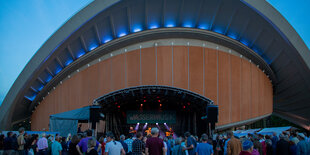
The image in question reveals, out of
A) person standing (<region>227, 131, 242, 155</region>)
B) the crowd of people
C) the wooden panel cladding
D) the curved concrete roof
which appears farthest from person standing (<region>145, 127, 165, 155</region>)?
the wooden panel cladding

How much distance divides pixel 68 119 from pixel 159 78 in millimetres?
8801

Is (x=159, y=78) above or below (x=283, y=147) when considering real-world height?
above

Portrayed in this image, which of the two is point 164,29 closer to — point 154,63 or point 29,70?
point 154,63

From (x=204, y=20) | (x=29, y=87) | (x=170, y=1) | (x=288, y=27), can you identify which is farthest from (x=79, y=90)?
(x=288, y=27)

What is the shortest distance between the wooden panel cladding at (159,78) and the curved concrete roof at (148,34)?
4.33 feet

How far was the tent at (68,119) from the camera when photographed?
1975 cm

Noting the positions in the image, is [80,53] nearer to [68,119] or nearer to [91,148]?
[68,119]

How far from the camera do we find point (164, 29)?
25906 mm

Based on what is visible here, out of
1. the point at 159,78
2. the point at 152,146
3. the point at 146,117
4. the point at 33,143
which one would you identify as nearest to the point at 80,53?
the point at 159,78

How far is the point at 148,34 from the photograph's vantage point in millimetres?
25938

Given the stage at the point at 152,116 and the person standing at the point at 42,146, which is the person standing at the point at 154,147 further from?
the stage at the point at 152,116

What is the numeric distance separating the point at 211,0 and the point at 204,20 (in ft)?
7.31

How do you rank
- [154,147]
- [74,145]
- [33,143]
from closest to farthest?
[154,147], [74,145], [33,143]

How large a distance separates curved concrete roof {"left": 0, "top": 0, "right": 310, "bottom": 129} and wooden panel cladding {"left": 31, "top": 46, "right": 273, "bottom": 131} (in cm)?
132
